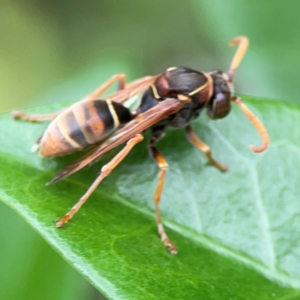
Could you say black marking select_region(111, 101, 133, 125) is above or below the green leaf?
above

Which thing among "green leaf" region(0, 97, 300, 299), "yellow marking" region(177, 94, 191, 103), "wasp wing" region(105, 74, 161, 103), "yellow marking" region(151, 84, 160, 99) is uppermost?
"wasp wing" region(105, 74, 161, 103)

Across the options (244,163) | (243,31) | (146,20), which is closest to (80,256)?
(244,163)

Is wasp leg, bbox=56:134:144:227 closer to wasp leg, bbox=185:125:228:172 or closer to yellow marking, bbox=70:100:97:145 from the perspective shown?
yellow marking, bbox=70:100:97:145

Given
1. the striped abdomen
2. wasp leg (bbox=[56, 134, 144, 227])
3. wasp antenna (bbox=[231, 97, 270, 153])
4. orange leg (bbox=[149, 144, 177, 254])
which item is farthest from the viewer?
the striped abdomen

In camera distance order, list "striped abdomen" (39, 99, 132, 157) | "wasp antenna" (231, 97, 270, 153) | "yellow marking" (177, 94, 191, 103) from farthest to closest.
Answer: "yellow marking" (177, 94, 191, 103) < "striped abdomen" (39, 99, 132, 157) < "wasp antenna" (231, 97, 270, 153)

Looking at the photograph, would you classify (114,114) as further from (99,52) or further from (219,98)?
(99,52)

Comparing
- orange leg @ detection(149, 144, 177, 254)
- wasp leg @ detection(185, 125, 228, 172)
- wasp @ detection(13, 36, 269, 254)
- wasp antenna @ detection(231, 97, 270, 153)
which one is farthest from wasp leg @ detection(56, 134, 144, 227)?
wasp antenna @ detection(231, 97, 270, 153)

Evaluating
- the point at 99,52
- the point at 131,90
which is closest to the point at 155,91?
the point at 131,90
